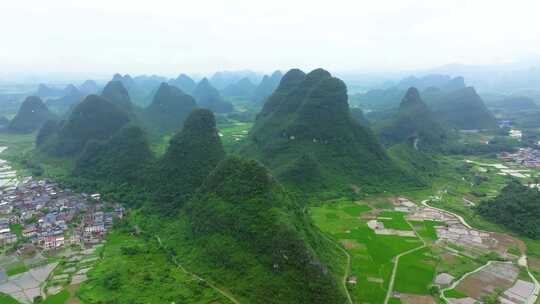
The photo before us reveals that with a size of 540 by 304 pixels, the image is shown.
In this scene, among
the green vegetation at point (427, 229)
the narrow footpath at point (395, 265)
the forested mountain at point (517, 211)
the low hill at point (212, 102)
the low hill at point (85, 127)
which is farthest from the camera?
the low hill at point (212, 102)

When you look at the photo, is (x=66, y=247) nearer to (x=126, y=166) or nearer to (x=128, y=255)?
(x=128, y=255)

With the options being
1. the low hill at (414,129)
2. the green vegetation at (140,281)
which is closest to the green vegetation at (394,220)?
the green vegetation at (140,281)

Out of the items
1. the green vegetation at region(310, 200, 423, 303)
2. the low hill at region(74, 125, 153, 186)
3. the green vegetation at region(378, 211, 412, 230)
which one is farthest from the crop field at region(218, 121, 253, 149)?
the green vegetation at region(378, 211, 412, 230)

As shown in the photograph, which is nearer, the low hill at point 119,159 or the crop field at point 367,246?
the crop field at point 367,246

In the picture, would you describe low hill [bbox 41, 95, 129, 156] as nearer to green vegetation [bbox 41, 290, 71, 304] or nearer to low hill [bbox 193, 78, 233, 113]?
green vegetation [bbox 41, 290, 71, 304]

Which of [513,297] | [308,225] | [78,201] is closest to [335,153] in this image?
[308,225]

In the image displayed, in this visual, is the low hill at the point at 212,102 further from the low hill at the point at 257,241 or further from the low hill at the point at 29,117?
the low hill at the point at 257,241
